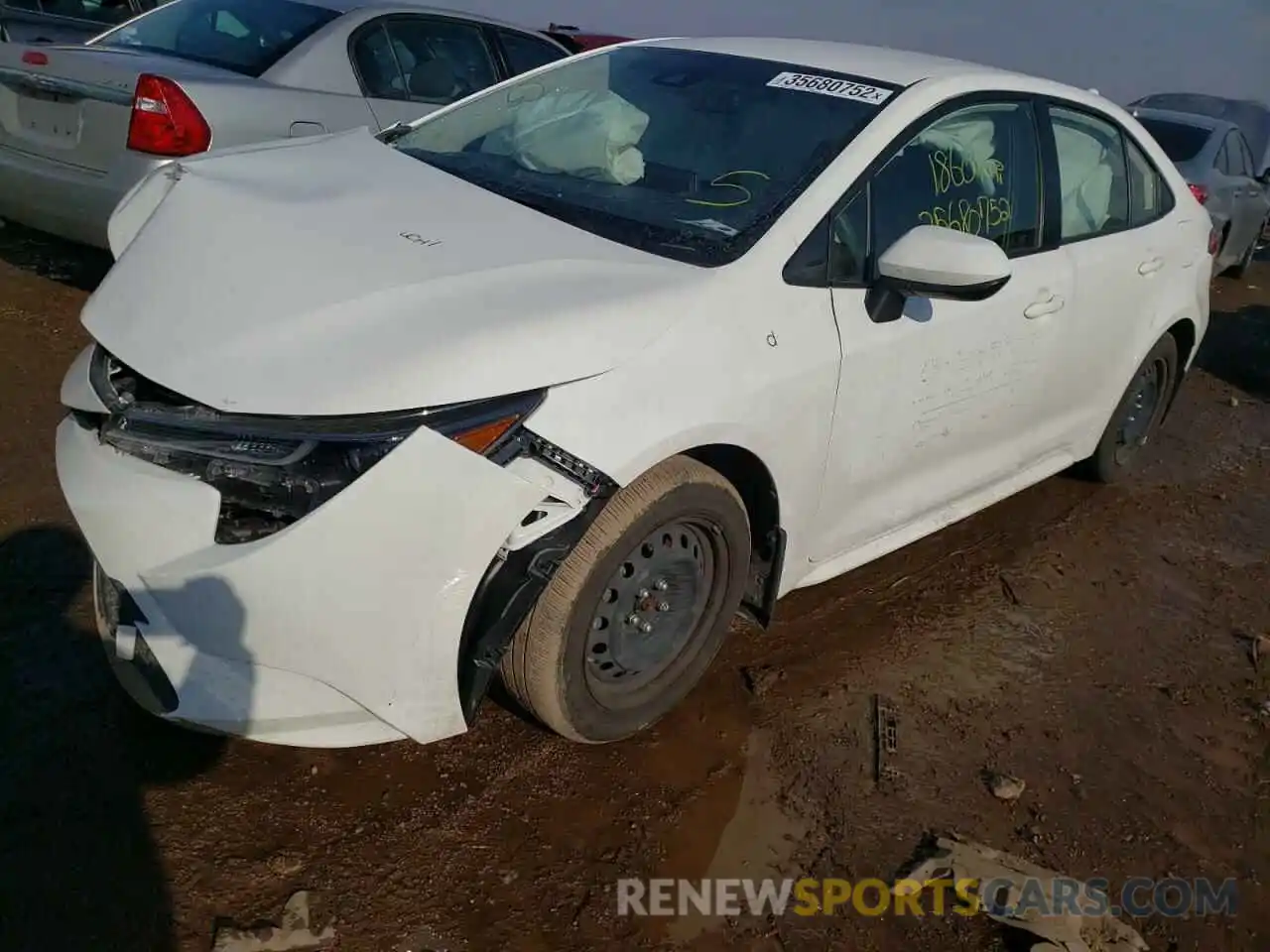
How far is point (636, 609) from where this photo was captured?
264 cm

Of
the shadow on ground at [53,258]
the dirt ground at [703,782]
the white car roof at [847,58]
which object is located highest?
the white car roof at [847,58]

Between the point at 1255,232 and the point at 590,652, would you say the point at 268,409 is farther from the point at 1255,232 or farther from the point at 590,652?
the point at 1255,232

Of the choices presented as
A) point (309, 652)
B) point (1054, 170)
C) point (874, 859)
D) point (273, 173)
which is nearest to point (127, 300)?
point (273, 173)

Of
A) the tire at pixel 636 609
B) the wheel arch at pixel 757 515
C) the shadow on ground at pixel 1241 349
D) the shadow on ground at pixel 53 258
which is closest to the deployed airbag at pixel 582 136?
the wheel arch at pixel 757 515

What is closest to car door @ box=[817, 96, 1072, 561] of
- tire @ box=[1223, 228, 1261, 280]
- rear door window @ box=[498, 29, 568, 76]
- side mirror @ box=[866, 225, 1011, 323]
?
side mirror @ box=[866, 225, 1011, 323]

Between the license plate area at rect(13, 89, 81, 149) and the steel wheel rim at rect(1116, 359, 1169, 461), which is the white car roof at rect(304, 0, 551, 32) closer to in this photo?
the license plate area at rect(13, 89, 81, 149)

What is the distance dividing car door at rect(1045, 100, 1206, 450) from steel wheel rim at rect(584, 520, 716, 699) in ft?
5.61

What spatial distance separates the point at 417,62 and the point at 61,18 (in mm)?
2613

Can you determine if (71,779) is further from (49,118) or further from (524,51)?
(524,51)

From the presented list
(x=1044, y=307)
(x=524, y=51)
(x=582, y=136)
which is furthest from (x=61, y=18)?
(x=1044, y=307)

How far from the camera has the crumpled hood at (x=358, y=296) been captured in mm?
2148

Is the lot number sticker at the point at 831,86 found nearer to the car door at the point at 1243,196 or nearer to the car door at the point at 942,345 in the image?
the car door at the point at 942,345

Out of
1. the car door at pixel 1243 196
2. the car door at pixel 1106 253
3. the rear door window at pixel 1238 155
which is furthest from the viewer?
the rear door window at pixel 1238 155

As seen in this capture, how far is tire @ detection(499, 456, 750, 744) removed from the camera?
2.42 m
